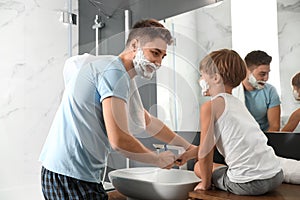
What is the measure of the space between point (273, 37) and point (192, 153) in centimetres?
65

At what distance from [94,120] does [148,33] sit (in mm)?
384

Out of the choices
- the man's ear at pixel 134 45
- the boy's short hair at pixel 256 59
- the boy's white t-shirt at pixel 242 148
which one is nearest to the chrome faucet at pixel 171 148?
the boy's white t-shirt at pixel 242 148

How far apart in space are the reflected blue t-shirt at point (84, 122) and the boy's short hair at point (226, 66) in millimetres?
358

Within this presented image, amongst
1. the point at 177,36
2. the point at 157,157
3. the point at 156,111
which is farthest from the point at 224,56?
the point at 157,157

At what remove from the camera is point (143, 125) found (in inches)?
52.3

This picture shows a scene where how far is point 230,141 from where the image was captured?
1.22 meters

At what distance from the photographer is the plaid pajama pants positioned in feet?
3.89

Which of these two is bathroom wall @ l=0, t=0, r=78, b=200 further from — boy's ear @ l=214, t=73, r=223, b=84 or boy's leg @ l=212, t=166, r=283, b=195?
boy's leg @ l=212, t=166, r=283, b=195

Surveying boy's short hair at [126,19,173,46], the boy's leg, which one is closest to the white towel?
boy's short hair at [126,19,173,46]

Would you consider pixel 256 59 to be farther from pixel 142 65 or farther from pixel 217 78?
pixel 142 65

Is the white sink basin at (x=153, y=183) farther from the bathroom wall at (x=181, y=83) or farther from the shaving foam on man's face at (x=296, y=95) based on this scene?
the shaving foam on man's face at (x=296, y=95)

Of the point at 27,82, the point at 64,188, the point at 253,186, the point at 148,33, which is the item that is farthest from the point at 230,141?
the point at 27,82

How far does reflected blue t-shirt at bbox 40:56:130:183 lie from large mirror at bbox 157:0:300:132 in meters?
0.25

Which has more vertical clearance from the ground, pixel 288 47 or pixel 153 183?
pixel 288 47
